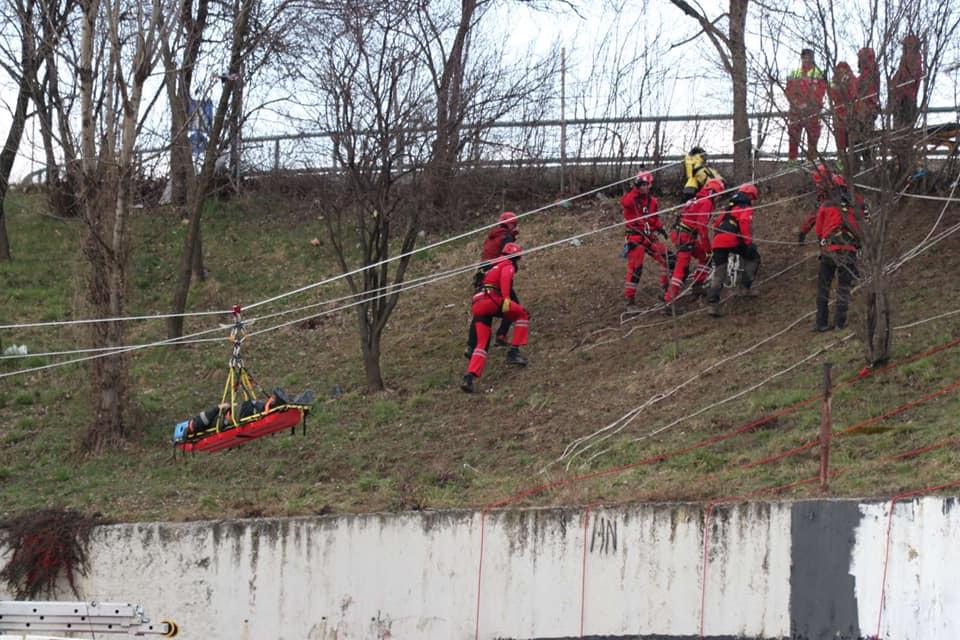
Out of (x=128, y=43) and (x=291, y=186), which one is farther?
(x=291, y=186)

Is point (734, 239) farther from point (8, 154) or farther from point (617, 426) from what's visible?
point (8, 154)

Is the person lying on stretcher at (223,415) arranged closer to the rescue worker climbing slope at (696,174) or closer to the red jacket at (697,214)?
the red jacket at (697,214)

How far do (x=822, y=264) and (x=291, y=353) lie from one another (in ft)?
26.7

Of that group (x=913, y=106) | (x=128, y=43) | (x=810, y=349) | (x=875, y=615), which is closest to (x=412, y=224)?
(x=128, y=43)

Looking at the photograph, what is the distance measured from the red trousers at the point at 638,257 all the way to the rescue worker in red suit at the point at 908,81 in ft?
13.5

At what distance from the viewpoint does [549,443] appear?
15016mm

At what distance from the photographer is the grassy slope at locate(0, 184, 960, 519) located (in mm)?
13359

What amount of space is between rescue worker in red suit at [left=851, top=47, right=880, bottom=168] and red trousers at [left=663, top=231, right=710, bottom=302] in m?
3.40

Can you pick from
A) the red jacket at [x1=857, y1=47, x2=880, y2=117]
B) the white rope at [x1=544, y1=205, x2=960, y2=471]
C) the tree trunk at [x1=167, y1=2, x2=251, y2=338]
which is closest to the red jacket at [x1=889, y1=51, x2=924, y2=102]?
the red jacket at [x1=857, y1=47, x2=880, y2=117]

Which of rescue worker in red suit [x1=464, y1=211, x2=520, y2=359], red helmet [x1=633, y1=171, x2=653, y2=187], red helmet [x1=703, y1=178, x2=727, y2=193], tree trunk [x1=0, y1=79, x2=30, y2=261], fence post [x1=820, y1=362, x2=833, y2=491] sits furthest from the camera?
tree trunk [x1=0, y1=79, x2=30, y2=261]

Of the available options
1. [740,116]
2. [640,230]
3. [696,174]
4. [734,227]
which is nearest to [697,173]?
[696,174]

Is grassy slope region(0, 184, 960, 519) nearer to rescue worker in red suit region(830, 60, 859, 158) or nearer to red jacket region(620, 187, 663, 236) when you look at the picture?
red jacket region(620, 187, 663, 236)

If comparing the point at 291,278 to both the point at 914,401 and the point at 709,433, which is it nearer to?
the point at 709,433

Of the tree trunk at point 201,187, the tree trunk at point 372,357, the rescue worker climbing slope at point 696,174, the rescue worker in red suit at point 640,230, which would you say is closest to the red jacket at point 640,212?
the rescue worker in red suit at point 640,230
